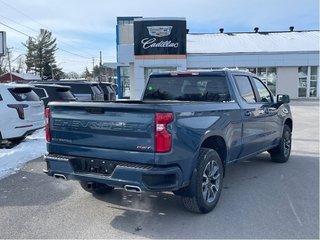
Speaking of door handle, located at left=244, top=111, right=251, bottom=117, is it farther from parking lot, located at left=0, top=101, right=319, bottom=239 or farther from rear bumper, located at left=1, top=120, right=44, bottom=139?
rear bumper, located at left=1, top=120, right=44, bottom=139

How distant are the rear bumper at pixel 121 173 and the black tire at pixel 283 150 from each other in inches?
166

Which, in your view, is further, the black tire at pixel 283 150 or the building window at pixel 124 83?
the building window at pixel 124 83

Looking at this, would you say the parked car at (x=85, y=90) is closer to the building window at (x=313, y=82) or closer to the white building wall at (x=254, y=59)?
the white building wall at (x=254, y=59)

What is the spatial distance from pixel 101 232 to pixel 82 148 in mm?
1061

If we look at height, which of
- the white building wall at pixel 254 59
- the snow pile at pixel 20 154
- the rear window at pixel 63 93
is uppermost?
the white building wall at pixel 254 59

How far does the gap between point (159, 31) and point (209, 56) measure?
4.81 meters

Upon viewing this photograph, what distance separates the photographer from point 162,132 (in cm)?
424

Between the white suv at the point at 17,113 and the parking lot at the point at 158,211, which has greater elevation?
the white suv at the point at 17,113

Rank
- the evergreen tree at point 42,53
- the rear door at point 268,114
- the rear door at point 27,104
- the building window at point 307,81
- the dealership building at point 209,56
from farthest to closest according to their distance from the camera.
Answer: the evergreen tree at point 42,53 → the building window at point 307,81 → the dealership building at point 209,56 → the rear door at point 27,104 → the rear door at point 268,114

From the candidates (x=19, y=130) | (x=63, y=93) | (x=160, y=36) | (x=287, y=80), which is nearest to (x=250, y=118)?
(x=19, y=130)

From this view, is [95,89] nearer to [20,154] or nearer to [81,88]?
[81,88]

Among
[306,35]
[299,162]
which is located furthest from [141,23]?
[299,162]

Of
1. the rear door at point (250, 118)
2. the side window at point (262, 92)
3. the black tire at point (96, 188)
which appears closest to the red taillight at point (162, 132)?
the black tire at point (96, 188)

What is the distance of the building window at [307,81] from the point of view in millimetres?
33000
